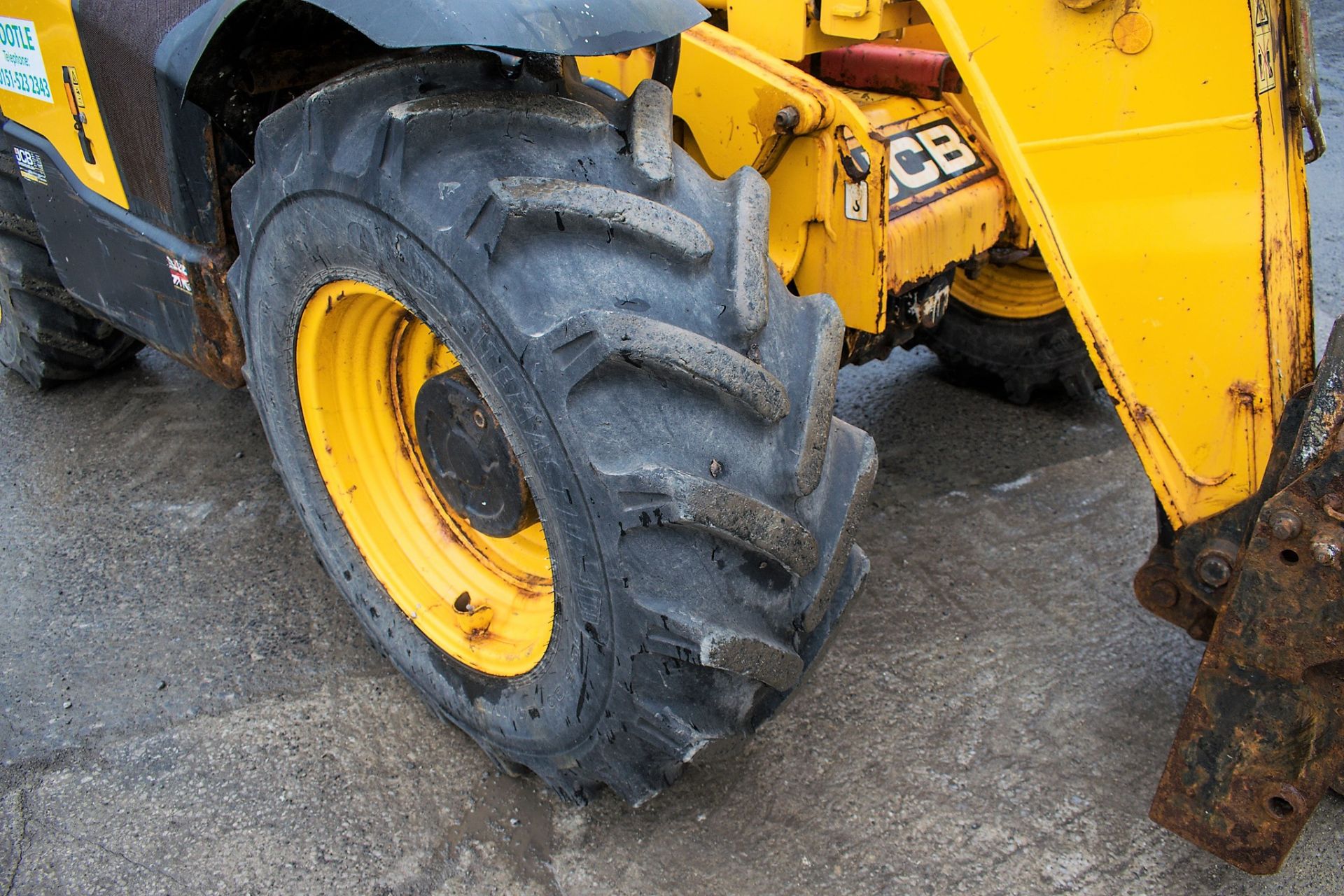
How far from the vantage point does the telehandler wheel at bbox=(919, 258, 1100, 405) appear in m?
2.94

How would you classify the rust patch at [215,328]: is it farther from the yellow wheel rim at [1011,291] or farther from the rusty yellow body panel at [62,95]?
the yellow wheel rim at [1011,291]

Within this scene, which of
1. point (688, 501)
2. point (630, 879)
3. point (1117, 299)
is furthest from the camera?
point (630, 879)

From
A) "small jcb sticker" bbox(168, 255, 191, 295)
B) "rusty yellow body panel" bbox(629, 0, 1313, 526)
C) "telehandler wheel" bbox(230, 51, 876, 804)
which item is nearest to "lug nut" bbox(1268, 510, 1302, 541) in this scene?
"rusty yellow body panel" bbox(629, 0, 1313, 526)

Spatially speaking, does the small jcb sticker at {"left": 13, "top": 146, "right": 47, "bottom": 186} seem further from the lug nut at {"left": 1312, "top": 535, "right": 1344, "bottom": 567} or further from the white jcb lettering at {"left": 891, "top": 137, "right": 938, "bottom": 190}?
the lug nut at {"left": 1312, "top": 535, "right": 1344, "bottom": 567}

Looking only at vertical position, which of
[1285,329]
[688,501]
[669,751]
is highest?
[1285,329]

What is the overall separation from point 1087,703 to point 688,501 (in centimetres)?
122

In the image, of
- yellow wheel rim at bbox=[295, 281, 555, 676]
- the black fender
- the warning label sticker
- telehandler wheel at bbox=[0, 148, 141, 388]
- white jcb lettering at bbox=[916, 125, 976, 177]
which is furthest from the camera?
telehandler wheel at bbox=[0, 148, 141, 388]

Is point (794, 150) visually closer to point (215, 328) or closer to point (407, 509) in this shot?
point (407, 509)

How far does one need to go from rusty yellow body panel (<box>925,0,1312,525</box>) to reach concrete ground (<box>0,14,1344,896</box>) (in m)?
0.64

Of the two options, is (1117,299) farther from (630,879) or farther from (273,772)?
(273,772)

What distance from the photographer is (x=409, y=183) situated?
54.8 inches

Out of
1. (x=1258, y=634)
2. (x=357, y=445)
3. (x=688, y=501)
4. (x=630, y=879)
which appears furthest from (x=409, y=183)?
(x=1258, y=634)

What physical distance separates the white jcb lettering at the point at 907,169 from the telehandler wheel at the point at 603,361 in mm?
706

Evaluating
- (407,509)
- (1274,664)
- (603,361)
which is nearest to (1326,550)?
(1274,664)
